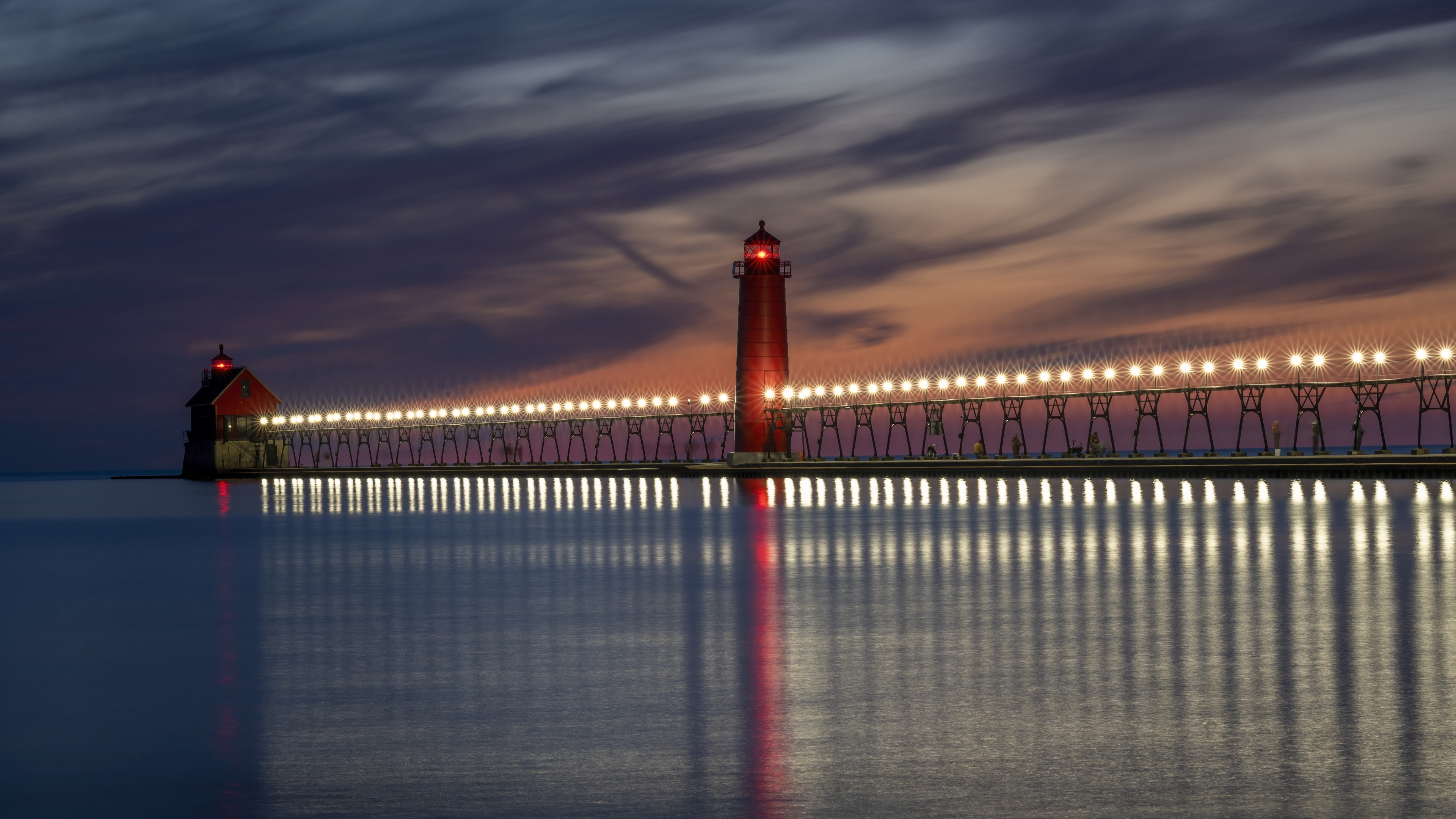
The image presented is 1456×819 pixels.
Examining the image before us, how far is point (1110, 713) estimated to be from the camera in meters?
10.2

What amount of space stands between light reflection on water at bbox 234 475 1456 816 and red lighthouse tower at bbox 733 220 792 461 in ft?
181

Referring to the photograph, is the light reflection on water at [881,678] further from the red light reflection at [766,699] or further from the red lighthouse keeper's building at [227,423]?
the red lighthouse keeper's building at [227,423]

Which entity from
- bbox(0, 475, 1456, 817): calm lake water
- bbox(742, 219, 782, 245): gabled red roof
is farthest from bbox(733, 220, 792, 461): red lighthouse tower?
bbox(0, 475, 1456, 817): calm lake water

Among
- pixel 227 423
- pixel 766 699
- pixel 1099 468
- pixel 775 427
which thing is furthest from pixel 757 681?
pixel 227 423

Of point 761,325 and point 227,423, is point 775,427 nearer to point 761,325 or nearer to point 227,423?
point 761,325

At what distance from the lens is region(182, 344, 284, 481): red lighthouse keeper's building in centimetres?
12481

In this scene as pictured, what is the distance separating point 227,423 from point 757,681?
120579 millimetres

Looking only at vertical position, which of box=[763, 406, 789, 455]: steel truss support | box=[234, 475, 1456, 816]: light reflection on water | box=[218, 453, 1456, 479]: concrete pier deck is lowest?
box=[234, 475, 1456, 816]: light reflection on water

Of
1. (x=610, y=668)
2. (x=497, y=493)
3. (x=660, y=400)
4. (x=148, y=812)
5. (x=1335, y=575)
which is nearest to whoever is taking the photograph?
(x=148, y=812)

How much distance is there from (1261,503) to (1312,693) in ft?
112

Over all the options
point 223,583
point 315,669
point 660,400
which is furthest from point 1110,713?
point 660,400

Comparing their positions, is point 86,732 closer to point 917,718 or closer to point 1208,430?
point 917,718

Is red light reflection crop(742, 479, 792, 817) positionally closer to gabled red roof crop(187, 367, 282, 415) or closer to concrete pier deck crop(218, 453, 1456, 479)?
concrete pier deck crop(218, 453, 1456, 479)

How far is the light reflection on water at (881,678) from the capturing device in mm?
8234
